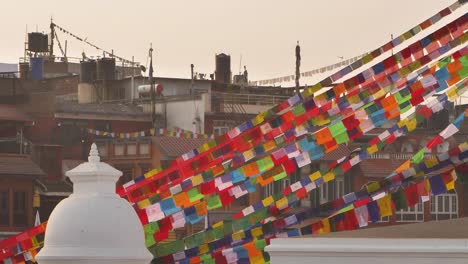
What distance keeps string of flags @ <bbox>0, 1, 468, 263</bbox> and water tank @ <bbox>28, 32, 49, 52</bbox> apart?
6007 centimetres

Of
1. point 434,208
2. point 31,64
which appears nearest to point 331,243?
point 31,64

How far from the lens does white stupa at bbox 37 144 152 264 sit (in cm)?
Answer: 1327

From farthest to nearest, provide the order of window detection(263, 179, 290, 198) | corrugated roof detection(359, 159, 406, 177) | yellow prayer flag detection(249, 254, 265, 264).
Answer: corrugated roof detection(359, 159, 406, 177) < window detection(263, 179, 290, 198) < yellow prayer flag detection(249, 254, 265, 264)

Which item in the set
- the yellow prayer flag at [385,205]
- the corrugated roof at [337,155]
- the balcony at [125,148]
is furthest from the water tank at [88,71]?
the yellow prayer flag at [385,205]

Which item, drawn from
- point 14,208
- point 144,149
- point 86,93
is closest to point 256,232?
point 14,208

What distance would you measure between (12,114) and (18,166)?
298 cm

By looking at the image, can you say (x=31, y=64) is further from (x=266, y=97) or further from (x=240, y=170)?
(x=240, y=170)

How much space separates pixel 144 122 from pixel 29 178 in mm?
14070

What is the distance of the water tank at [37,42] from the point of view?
3127 inches

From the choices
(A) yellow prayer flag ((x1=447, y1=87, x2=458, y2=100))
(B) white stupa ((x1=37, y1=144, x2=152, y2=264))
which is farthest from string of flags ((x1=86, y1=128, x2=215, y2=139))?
(B) white stupa ((x1=37, y1=144, x2=152, y2=264))

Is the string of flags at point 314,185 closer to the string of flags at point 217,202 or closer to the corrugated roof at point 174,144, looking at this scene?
the string of flags at point 217,202

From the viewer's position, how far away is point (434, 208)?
78.8 metres

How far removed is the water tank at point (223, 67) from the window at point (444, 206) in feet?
38.7

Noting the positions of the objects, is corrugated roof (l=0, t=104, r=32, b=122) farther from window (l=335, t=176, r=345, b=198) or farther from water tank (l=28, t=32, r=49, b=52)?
window (l=335, t=176, r=345, b=198)
